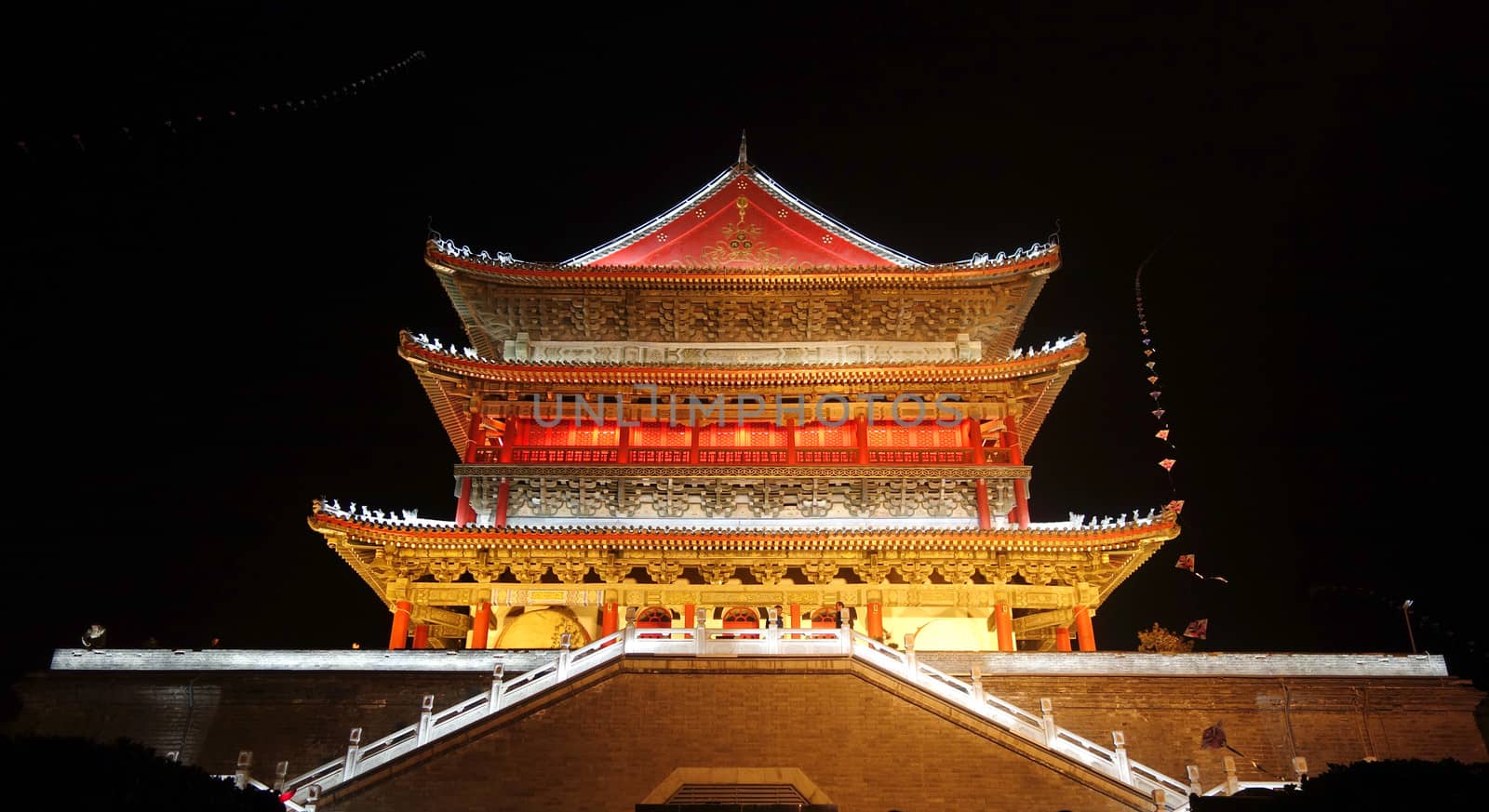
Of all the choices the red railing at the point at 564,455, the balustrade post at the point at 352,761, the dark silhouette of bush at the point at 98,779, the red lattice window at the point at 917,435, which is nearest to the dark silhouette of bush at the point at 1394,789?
the dark silhouette of bush at the point at 98,779

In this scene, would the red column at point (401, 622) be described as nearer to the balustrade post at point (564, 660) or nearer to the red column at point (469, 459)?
the red column at point (469, 459)

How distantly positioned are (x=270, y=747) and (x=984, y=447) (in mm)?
14989

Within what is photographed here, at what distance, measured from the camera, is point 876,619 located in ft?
66.4

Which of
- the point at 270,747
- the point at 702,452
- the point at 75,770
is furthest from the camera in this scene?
the point at 702,452

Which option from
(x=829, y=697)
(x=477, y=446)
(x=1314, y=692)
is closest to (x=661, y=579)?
(x=477, y=446)

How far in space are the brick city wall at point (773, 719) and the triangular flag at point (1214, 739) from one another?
0.44 feet

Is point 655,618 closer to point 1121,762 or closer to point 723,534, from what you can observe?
point 723,534

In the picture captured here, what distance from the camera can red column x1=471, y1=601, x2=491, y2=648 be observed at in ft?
65.6

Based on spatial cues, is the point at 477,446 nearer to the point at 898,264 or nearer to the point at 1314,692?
the point at 898,264

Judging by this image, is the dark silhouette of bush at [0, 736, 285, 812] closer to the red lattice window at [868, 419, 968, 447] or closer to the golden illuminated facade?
the golden illuminated facade

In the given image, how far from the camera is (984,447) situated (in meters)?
23.0

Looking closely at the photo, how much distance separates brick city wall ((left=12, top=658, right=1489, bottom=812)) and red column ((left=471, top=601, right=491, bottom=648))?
4.09m

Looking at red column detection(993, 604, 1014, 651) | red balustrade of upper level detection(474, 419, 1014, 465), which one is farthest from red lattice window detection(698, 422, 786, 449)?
red column detection(993, 604, 1014, 651)

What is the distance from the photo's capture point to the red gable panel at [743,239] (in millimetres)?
24859
